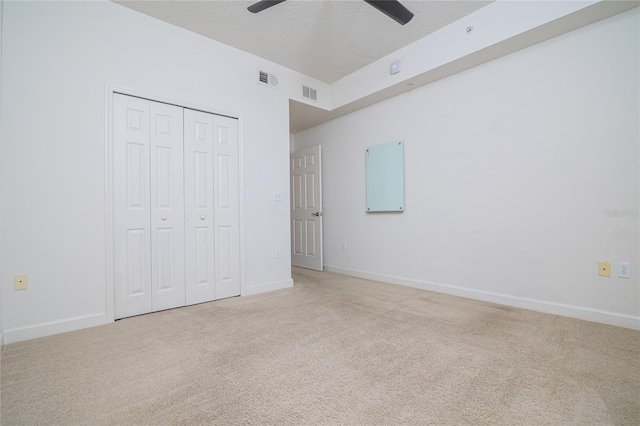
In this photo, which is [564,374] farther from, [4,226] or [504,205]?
[4,226]

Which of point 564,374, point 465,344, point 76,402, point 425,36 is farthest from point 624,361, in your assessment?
point 425,36

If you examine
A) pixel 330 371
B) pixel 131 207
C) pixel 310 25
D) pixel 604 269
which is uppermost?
pixel 310 25

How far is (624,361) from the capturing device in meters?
1.77

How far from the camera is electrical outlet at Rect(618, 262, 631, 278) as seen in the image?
2301 millimetres

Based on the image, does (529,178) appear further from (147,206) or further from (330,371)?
(147,206)

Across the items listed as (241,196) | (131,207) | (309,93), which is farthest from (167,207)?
(309,93)

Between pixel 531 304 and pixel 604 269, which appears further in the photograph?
pixel 531 304

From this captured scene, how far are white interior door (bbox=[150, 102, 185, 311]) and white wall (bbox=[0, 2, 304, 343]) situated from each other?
0.94 feet

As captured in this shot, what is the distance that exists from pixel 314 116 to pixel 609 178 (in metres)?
3.52

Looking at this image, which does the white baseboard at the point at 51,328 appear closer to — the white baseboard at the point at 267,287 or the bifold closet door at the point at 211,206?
the bifold closet door at the point at 211,206

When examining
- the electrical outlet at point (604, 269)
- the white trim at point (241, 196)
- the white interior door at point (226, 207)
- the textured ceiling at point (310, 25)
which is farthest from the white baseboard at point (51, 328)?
the electrical outlet at point (604, 269)

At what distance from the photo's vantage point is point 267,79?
11.8 feet

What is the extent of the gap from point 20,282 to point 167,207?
116 cm

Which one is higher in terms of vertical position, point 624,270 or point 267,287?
point 624,270
